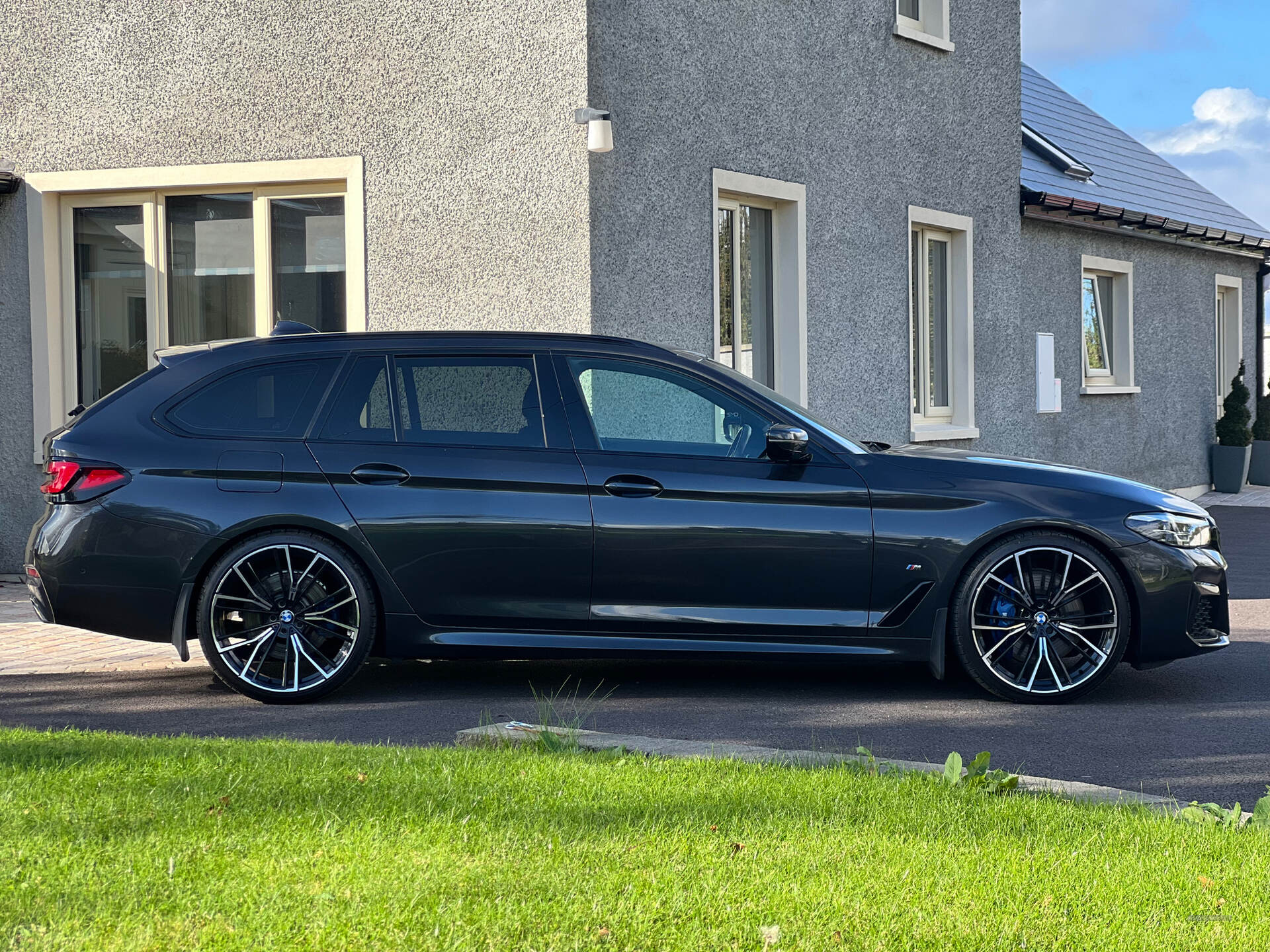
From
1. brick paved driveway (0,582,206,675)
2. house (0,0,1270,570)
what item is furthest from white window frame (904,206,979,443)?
brick paved driveway (0,582,206,675)

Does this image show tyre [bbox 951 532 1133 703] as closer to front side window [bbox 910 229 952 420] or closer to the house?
the house

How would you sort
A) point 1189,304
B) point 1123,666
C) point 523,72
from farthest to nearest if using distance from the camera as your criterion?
point 1189,304, point 523,72, point 1123,666

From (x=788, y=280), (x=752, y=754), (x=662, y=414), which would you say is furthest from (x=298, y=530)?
(x=788, y=280)

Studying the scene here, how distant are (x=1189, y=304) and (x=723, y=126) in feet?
37.6

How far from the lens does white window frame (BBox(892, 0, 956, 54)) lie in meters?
13.4

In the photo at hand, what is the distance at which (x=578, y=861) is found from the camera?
3684mm

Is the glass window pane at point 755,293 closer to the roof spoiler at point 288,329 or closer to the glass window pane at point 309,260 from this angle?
the glass window pane at point 309,260

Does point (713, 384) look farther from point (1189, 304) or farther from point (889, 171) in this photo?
point (1189, 304)

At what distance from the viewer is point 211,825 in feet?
12.9

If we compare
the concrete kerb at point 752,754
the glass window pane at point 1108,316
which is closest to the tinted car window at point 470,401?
the concrete kerb at point 752,754

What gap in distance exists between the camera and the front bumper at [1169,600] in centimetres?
648

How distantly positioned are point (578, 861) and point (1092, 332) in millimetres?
15651

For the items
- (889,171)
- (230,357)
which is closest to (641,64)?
(889,171)

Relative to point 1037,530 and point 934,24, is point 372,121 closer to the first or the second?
point 1037,530
